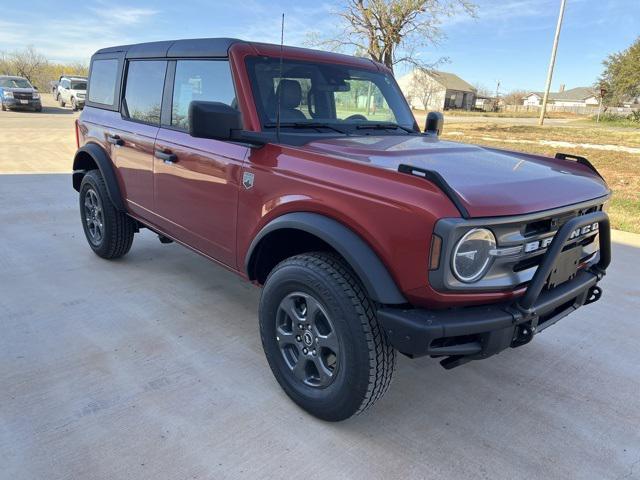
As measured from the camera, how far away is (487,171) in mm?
2418

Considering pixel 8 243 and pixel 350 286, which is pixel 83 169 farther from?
pixel 350 286

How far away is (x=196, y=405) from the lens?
261cm

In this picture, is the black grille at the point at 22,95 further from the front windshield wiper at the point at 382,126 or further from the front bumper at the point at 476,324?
the front bumper at the point at 476,324

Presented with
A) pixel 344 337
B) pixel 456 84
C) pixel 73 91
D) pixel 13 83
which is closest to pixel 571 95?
pixel 456 84

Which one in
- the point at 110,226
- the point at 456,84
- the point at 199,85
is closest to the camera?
the point at 199,85

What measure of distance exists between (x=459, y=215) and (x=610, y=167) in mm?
11401

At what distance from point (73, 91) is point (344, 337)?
2838 centimetres

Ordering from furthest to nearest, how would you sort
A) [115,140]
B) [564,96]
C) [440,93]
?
[564,96] < [440,93] < [115,140]

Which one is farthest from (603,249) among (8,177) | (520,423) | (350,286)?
(8,177)

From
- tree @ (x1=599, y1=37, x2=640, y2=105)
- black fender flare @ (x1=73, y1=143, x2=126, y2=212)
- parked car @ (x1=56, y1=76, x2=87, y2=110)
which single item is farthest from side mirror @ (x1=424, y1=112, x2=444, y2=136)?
tree @ (x1=599, y1=37, x2=640, y2=105)

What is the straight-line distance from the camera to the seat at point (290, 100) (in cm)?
301

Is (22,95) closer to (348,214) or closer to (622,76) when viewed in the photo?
(348,214)

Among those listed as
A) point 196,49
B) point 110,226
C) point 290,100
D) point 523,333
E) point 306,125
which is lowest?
point 110,226

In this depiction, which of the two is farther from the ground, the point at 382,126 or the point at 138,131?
the point at 382,126
